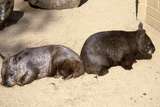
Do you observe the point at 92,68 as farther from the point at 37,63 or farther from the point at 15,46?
the point at 15,46

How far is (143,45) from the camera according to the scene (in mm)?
5676

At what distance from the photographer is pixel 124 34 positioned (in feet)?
18.6

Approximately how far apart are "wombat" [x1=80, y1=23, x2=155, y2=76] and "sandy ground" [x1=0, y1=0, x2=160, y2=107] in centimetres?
10

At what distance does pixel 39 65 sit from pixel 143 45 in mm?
1473

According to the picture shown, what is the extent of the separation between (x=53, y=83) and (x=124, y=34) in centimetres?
121

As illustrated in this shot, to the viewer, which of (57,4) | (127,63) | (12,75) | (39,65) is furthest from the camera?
(57,4)

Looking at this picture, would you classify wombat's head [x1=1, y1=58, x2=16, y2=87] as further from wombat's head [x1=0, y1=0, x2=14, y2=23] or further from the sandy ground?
wombat's head [x1=0, y1=0, x2=14, y2=23]

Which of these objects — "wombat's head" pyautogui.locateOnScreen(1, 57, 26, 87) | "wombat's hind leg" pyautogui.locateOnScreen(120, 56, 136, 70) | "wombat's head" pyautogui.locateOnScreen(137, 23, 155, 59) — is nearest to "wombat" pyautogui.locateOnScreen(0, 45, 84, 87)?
"wombat's head" pyautogui.locateOnScreen(1, 57, 26, 87)

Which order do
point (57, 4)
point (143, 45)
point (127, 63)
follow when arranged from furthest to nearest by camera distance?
point (57, 4), point (143, 45), point (127, 63)

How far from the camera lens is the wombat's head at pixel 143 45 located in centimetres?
565

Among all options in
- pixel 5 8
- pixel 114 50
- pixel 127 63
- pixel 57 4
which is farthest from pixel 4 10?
pixel 127 63

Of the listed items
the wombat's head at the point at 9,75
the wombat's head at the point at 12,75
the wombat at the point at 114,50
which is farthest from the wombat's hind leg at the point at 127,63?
the wombat's head at the point at 9,75

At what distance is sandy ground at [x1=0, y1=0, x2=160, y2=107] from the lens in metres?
4.99

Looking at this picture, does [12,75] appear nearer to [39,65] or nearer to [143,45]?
[39,65]
